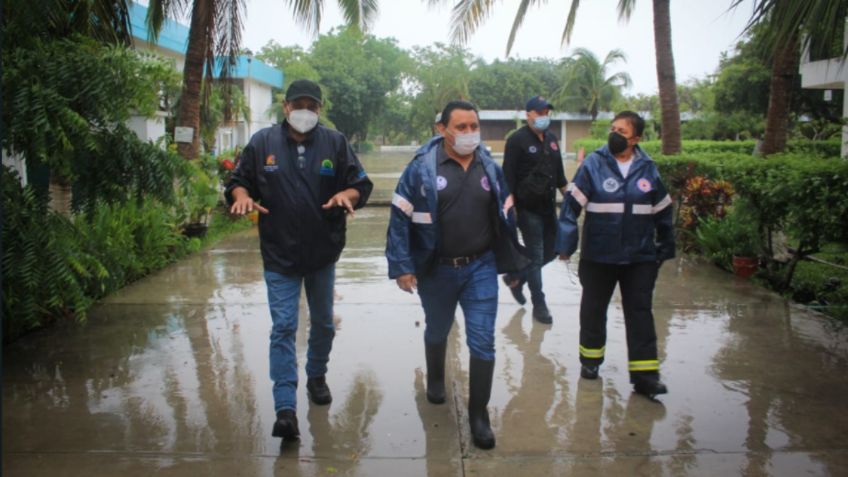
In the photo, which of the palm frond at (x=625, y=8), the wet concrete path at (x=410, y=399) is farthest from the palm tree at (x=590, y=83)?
the wet concrete path at (x=410, y=399)

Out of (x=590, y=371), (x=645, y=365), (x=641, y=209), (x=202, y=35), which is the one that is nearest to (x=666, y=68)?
(x=202, y=35)

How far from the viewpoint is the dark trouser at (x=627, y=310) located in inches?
196

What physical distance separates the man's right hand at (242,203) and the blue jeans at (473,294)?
3.15 ft

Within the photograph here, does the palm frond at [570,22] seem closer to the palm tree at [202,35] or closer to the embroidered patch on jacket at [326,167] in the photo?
the palm tree at [202,35]

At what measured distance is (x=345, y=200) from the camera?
4320mm

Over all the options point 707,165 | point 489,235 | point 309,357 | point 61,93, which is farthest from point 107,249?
point 707,165

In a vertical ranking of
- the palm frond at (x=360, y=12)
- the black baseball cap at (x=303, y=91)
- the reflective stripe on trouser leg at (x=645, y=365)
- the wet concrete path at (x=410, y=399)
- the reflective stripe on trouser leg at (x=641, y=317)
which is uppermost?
the palm frond at (x=360, y=12)

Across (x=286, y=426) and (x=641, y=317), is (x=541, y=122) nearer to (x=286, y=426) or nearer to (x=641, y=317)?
(x=641, y=317)

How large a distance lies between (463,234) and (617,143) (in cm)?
130

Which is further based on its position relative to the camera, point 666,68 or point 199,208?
point 666,68

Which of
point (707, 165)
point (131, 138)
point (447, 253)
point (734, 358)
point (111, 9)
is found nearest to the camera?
point (447, 253)

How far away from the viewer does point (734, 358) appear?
5.75 m

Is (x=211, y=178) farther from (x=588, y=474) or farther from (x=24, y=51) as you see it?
(x=588, y=474)

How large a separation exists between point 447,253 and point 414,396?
112 cm
